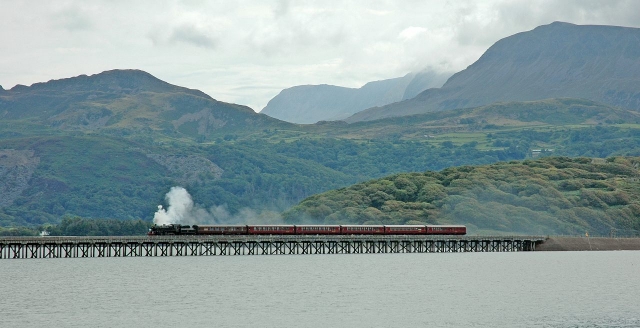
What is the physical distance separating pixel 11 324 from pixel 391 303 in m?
37.9

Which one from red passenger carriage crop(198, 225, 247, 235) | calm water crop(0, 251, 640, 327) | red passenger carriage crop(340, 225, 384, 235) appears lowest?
calm water crop(0, 251, 640, 327)

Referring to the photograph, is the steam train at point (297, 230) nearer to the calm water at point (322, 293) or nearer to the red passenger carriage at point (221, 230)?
the red passenger carriage at point (221, 230)

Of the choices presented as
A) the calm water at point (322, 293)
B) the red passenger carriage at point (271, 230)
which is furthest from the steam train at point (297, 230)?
the calm water at point (322, 293)

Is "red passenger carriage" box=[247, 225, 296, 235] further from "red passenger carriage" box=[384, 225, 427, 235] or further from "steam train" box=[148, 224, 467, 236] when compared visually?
"red passenger carriage" box=[384, 225, 427, 235]

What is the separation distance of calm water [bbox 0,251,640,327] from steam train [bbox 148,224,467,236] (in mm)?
5256

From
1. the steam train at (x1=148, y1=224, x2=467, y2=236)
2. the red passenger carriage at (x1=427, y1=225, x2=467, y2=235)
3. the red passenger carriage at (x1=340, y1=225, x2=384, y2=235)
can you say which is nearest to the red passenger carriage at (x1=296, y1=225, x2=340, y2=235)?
the steam train at (x1=148, y1=224, x2=467, y2=236)

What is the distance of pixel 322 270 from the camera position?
490 ft

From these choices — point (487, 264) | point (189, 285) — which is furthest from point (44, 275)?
point (487, 264)

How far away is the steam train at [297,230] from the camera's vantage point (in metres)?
170

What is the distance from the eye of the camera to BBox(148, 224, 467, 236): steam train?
170 metres

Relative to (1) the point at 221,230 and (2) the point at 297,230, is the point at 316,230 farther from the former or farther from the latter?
(1) the point at 221,230

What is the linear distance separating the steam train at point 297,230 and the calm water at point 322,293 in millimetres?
5256

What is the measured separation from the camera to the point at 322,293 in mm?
114812

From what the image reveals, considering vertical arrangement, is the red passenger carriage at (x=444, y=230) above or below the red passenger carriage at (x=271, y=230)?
below
